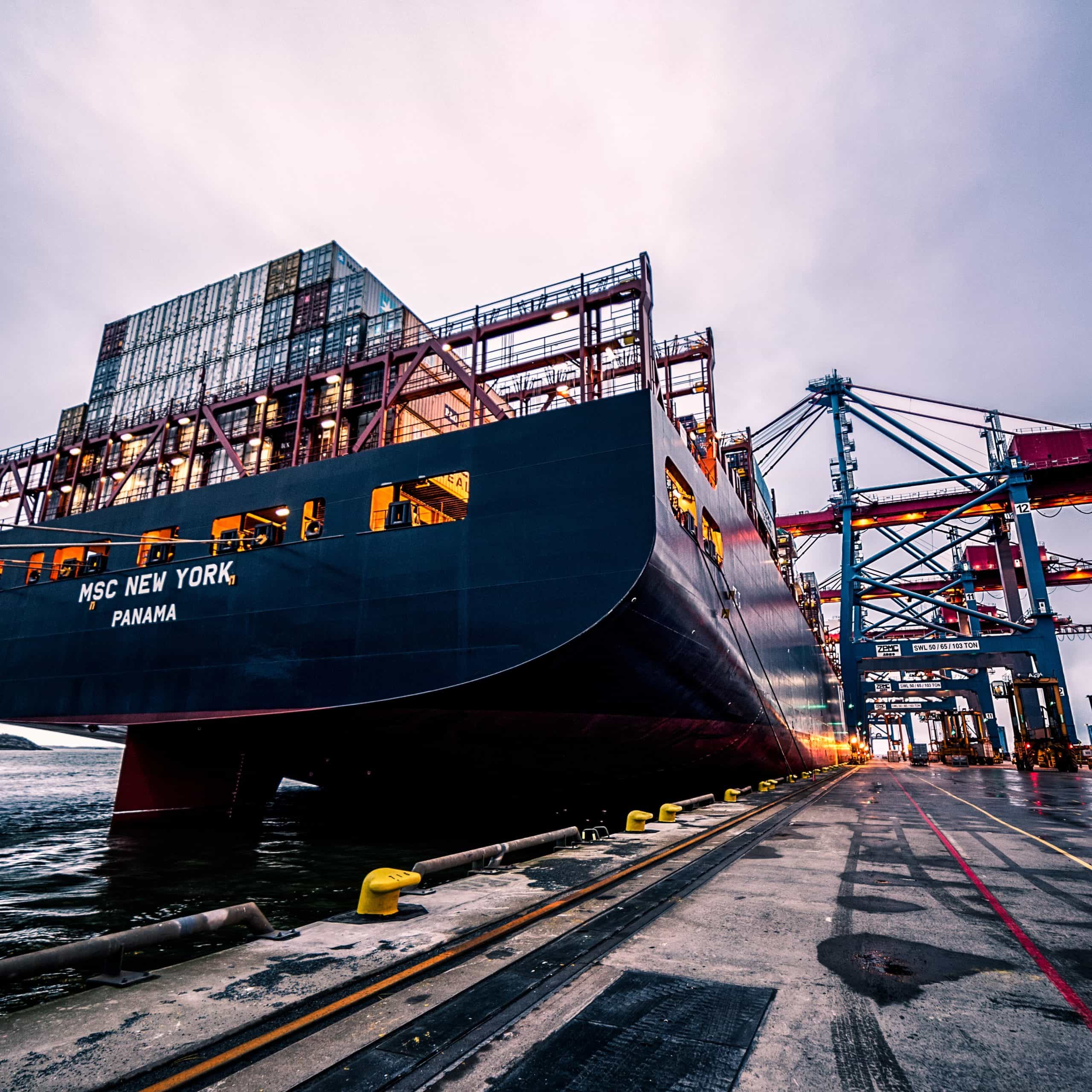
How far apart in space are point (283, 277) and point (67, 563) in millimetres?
11831

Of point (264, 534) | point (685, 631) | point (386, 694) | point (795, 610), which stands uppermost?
point (795, 610)

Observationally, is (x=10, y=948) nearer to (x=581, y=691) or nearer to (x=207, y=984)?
(x=207, y=984)

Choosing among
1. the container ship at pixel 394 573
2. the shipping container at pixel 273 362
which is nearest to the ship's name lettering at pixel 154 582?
the container ship at pixel 394 573

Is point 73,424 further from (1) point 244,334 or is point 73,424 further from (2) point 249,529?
(2) point 249,529

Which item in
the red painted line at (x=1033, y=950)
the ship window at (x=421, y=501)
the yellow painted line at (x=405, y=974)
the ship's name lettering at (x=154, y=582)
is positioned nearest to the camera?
the yellow painted line at (x=405, y=974)

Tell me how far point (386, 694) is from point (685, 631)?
20.9ft

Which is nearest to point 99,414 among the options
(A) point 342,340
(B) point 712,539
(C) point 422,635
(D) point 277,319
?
(D) point 277,319

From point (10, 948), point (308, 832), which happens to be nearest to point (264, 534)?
point (308, 832)

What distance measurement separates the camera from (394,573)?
12.6 m

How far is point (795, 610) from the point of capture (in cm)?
3806

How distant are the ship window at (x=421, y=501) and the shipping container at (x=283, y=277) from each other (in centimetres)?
1141

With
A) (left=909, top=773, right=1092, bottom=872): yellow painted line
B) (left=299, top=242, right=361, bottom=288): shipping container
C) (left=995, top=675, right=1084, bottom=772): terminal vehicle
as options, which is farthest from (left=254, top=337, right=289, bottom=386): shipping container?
(left=995, top=675, right=1084, bottom=772): terminal vehicle

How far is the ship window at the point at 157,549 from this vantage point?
52.4 ft

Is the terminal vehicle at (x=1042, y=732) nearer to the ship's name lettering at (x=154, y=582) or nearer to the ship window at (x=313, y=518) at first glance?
the ship window at (x=313, y=518)
